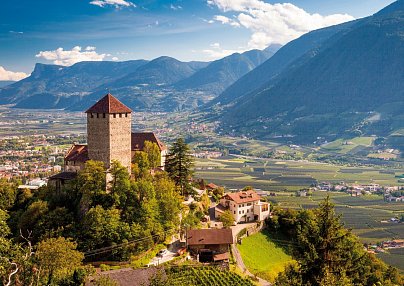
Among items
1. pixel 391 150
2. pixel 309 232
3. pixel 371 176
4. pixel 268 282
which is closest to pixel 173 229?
pixel 268 282

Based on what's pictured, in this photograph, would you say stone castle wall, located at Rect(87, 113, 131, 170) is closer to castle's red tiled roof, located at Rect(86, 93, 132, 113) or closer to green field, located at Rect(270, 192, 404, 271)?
castle's red tiled roof, located at Rect(86, 93, 132, 113)

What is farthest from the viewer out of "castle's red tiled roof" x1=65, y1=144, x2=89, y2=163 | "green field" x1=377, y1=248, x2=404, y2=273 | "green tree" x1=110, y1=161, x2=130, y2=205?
"green field" x1=377, y1=248, x2=404, y2=273

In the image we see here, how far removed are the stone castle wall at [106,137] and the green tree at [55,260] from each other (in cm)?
1247

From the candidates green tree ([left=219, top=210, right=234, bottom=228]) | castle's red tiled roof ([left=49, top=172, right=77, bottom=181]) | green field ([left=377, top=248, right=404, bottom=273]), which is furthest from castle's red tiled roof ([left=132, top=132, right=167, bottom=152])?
green field ([left=377, top=248, right=404, bottom=273])

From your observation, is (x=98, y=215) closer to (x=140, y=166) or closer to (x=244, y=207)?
(x=140, y=166)

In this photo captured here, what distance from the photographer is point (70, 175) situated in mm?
47344

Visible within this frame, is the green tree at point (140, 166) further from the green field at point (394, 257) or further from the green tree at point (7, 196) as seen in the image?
the green field at point (394, 257)

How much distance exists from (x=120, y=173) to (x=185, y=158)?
583 inches

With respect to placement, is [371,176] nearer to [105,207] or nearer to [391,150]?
[391,150]

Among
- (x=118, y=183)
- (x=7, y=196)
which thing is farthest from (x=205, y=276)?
(x=7, y=196)

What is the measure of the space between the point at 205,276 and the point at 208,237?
7663 millimetres

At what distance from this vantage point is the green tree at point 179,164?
2250 inches

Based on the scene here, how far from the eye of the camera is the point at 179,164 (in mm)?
57438

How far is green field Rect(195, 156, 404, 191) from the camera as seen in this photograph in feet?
421
